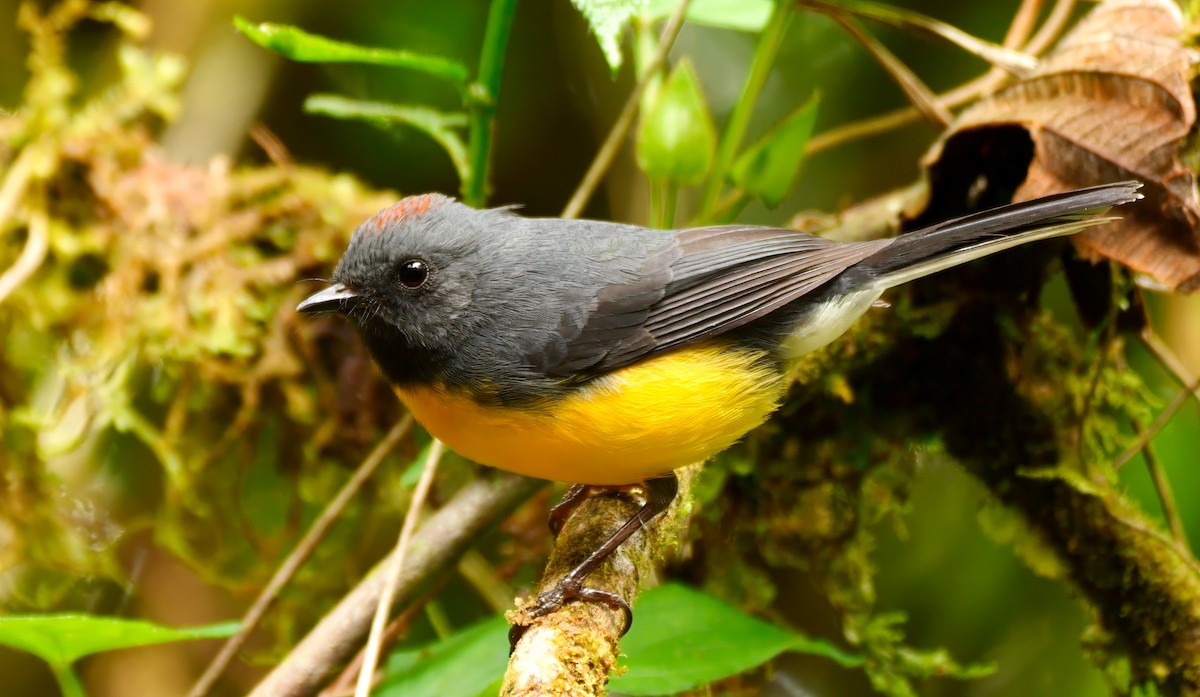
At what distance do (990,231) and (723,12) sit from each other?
132 centimetres

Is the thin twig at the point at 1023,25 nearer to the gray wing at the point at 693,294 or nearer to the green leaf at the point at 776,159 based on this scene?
the green leaf at the point at 776,159

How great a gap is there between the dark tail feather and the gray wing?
0.24 ft

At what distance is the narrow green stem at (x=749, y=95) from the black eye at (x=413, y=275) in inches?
39.8

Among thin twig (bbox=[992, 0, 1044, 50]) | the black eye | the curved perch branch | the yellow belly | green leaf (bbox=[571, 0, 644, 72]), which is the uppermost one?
thin twig (bbox=[992, 0, 1044, 50])

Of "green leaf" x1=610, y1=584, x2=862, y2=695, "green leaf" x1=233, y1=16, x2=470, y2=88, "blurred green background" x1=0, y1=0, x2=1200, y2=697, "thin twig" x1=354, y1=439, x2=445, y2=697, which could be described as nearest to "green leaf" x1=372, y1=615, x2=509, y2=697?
"thin twig" x1=354, y1=439, x2=445, y2=697

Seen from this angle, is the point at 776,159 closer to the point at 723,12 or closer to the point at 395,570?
the point at 723,12

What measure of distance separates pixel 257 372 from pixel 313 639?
1068mm

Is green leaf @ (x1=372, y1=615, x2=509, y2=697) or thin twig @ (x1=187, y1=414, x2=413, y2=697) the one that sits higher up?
thin twig @ (x1=187, y1=414, x2=413, y2=697)

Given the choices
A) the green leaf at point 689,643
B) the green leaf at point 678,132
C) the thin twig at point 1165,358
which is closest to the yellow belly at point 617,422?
the green leaf at point 689,643

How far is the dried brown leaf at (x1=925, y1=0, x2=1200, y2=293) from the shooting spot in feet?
7.62

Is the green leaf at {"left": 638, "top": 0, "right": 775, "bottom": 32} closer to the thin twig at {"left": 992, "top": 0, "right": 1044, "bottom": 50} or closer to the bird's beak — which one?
the thin twig at {"left": 992, "top": 0, "right": 1044, "bottom": 50}

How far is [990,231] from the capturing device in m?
2.28

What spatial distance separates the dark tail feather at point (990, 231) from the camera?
2.16 meters

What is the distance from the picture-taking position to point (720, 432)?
2354 millimetres
